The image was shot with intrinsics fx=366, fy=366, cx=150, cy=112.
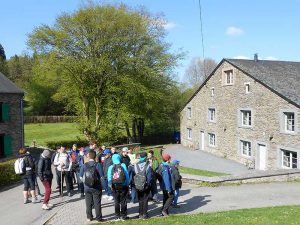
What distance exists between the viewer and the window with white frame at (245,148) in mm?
27578

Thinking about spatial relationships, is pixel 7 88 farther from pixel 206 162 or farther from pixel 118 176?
pixel 118 176

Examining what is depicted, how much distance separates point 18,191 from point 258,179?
9.49 m

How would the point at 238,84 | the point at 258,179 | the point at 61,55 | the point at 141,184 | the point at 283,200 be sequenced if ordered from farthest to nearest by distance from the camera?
the point at 61,55 → the point at 238,84 → the point at 258,179 → the point at 283,200 → the point at 141,184

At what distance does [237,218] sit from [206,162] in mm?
20015

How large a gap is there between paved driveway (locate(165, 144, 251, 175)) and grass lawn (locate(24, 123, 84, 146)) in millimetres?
21019

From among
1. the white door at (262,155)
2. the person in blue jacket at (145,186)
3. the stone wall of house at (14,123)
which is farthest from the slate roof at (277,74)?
the stone wall of house at (14,123)

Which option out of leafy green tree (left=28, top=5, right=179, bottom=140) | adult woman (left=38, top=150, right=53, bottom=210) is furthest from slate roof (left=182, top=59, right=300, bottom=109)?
adult woman (left=38, top=150, right=53, bottom=210)

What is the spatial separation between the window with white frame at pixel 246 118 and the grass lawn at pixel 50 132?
27331 mm

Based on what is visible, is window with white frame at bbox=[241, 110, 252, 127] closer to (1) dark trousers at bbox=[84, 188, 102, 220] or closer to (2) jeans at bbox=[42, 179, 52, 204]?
(2) jeans at bbox=[42, 179, 52, 204]

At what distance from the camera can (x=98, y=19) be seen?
3416 cm

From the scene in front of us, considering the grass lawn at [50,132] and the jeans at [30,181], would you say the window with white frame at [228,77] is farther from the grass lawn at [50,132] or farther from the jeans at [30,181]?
the grass lawn at [50,132]

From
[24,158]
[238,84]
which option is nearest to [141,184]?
[24,158]

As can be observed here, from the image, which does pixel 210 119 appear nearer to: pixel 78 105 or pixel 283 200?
pixel 78 105

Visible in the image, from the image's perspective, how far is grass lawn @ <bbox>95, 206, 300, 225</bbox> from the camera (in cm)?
858
